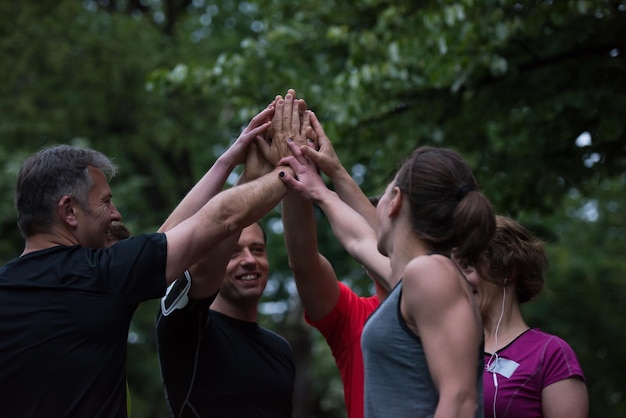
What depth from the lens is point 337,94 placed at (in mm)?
7691

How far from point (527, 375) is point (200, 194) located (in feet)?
5.21

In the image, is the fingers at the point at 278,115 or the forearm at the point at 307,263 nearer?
the forearm at the point at 307,263

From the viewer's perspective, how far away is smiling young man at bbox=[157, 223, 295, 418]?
157 inches

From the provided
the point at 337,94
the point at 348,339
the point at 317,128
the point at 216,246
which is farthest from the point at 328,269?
the point at 337,94

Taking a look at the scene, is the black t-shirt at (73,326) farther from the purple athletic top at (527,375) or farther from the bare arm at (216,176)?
the purple athletic top at (527,375)

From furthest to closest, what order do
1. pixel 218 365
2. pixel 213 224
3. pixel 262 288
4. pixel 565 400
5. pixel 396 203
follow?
1. pixel 262 288
2. pixel 218 365
3. pixel 565 400
4. pixel 213 224
5. pixel 396 203

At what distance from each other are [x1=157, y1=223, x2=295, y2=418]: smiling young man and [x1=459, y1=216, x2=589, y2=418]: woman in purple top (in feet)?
3.50

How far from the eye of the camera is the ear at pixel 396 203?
301cm

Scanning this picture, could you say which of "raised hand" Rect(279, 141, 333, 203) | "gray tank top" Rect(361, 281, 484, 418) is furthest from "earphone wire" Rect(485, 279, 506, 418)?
"raised hand" Rect(279, 141, 333, 203)

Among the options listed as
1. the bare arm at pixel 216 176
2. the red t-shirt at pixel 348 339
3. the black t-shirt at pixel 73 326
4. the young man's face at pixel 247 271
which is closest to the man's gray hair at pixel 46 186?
the black t-shirt at pixel 73 326

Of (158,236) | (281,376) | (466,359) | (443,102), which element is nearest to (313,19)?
(443,102)

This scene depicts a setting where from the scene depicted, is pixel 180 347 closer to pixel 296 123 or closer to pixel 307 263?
pixel 307 263

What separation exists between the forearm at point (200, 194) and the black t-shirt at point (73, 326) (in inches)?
15.7

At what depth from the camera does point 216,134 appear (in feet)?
53.4
